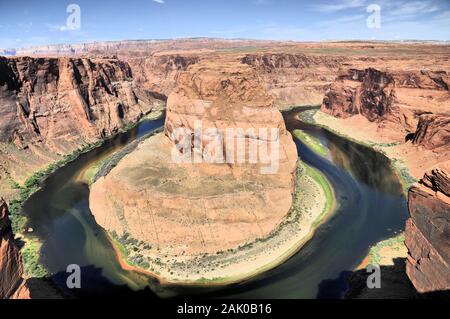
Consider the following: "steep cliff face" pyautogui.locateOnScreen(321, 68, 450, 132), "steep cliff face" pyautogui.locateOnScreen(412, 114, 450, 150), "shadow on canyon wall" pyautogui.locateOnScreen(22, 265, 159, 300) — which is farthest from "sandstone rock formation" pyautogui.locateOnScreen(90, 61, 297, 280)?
"steep cliff face" pyautogui.locateOnScreen(321, 68, 450, 132)

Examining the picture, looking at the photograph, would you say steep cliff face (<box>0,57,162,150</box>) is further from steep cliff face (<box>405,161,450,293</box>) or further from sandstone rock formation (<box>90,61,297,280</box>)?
steep cliff face (<box>405,161,450,293</box>)

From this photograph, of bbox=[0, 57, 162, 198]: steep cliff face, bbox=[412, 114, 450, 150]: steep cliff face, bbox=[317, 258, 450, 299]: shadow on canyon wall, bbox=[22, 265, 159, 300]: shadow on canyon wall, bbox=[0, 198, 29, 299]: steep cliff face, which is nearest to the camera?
bbox=[0, 198, 29, 299]: steep cliff face

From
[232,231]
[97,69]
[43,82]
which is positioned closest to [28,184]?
[43,82]

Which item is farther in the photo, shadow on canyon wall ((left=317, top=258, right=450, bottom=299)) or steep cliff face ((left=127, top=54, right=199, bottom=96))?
steep cliff face ((left=127, top=54, right=199, bottom=96))

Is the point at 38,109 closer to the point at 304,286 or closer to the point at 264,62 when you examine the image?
the point at 304,286

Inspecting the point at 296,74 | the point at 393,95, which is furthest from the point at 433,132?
the point at 296,74

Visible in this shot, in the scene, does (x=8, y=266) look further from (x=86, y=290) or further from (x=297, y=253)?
(x=297, y=253)
